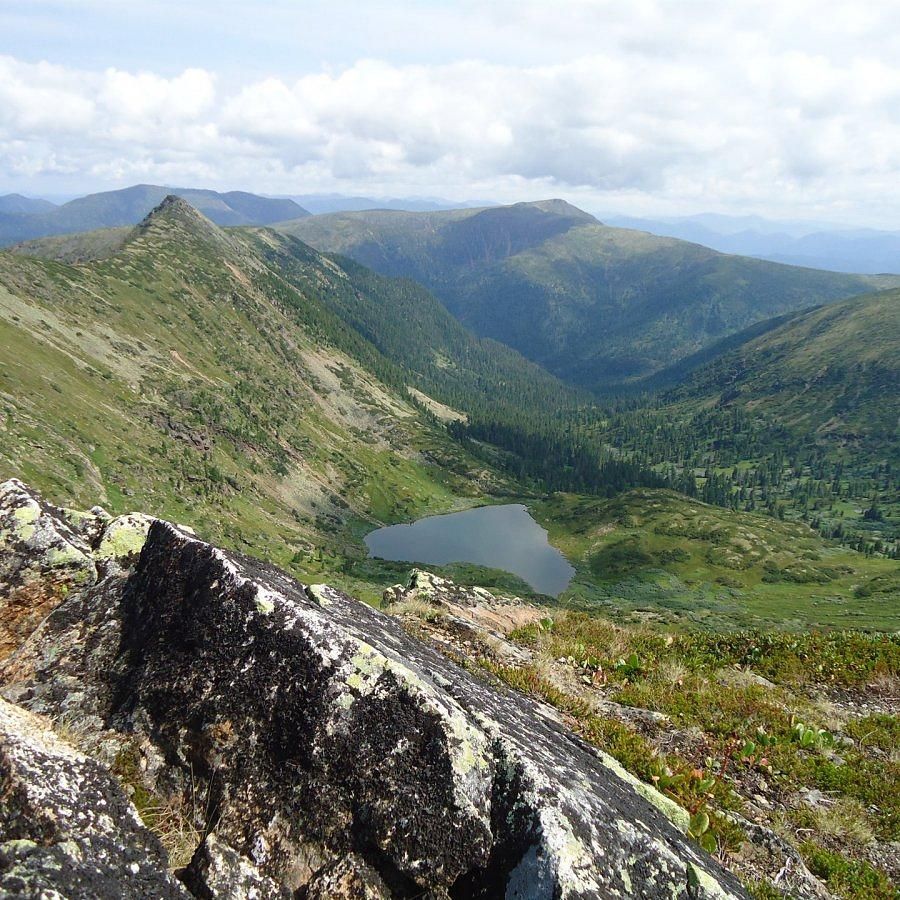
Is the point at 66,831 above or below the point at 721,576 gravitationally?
above

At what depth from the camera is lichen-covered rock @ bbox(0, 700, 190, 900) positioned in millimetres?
4559

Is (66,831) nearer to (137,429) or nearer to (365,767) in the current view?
(365,767)

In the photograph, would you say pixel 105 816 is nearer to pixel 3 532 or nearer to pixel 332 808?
pixel 332 808

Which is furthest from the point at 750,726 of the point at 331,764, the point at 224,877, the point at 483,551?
the point at 483,551

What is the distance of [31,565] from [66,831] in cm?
715

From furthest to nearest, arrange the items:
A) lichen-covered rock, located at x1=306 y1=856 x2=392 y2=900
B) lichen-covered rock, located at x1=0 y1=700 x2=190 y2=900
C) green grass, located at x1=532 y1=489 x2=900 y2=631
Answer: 1. green grass, located at x1=532 y1=489 x2=900 y2=631
2. lichen-covered rock, located at x1=306 y1=856 x2=392 y2=900
3. lichen-covered rock, located at x1=0 y1=700 x2=190 y2=900

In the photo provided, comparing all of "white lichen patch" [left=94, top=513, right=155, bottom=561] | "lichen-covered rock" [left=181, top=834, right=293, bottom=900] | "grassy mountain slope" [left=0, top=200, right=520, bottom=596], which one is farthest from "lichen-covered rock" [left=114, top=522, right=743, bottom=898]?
"grassy mountain slope" [left=0, top=200, right=520, bottom=596]

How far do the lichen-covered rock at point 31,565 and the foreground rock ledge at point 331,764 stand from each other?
88 cm

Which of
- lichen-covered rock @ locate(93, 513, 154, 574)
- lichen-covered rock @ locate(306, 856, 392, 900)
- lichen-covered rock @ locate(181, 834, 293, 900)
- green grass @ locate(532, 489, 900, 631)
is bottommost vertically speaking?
green grass @ locate(532, 489, 900, 631)

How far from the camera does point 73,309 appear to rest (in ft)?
541

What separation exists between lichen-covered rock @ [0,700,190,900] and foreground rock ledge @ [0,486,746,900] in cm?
29

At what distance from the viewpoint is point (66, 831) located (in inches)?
198

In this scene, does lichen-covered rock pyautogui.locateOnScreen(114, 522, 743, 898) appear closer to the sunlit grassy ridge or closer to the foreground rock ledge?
the foreground rock ledge

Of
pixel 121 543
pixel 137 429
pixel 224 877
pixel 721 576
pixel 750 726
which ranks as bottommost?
pixel 721 576
